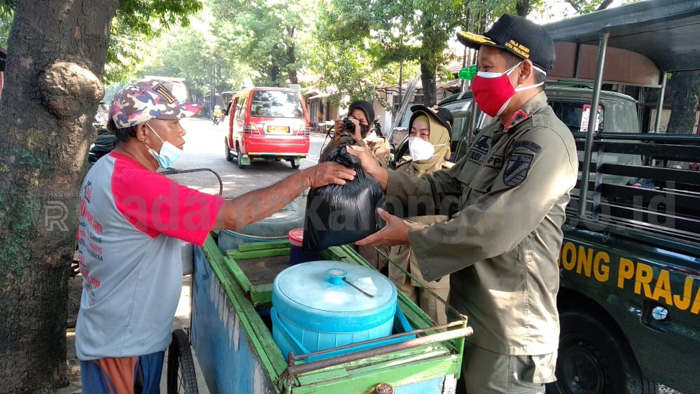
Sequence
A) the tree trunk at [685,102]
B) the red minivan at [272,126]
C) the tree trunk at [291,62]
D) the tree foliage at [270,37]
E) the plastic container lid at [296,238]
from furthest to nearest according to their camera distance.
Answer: the tree trunk at [291,62]
the tree foliage at [270,37]
the red minivan at [272,126]
the tree trunk at [685,102]
the plastic container lid at [296,238]

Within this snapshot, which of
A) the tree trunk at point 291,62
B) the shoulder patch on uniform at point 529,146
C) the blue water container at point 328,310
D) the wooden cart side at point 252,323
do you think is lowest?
the wooden cart side at point 252,323

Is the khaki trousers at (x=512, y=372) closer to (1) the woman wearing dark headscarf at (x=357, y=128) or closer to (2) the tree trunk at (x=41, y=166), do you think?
(2) the tree trunk at (x=41, y=166)

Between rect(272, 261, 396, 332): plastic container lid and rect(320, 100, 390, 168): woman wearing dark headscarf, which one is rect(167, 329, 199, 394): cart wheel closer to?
rect(272, 261, 396, 332): plastic container lid

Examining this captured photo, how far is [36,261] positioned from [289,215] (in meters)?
1.40

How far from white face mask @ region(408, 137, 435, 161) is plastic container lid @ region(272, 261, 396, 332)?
5.75ft

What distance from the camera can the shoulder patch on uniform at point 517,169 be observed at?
136 centimetres

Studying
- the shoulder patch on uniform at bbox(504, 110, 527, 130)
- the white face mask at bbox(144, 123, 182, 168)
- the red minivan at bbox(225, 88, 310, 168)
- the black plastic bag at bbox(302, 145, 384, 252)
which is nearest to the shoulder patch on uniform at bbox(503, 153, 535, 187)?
the shoulder patch on uniform at bbox(504, 110, 527, 130)

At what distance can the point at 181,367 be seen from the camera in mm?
2170

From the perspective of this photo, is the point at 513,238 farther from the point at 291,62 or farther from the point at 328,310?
the point at 291,62

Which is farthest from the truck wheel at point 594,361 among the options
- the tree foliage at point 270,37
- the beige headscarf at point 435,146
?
the tree foliage at point 270,37

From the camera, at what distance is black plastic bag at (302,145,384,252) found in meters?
1.61

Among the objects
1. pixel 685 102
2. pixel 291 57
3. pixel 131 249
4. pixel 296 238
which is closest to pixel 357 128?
pixel 296 238

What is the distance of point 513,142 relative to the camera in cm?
151

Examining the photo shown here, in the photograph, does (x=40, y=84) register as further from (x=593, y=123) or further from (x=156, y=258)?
(x=593, y=123)
